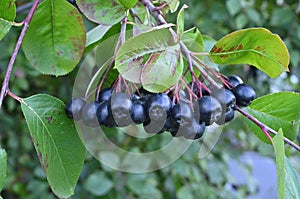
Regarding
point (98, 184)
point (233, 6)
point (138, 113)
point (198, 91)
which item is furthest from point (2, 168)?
point (233, 6)

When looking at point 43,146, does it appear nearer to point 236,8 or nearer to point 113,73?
point 113,73

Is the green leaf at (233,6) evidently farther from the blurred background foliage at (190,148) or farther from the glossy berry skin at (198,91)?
the glossy berry skin at (198,91)

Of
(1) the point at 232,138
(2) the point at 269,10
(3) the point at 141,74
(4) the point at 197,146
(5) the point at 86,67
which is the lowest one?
(1) the point at 232,138

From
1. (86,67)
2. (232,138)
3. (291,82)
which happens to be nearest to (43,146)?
(86,67)

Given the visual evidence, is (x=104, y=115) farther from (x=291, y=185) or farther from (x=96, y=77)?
(x=291, y=185)

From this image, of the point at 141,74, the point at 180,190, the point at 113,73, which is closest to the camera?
the point at 141,74

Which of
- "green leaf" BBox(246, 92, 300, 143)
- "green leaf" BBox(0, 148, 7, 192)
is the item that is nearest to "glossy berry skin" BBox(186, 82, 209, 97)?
"green leaf" BBox(246, 92, 300, 143)
